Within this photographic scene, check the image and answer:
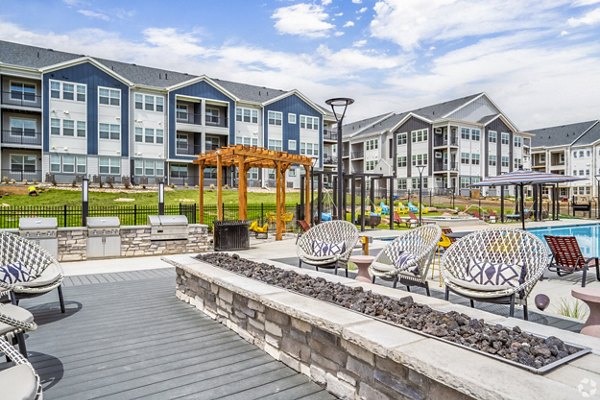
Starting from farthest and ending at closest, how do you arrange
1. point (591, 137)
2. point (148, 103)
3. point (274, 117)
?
point (591, 137) < point (274, 117) < point (148, 103)

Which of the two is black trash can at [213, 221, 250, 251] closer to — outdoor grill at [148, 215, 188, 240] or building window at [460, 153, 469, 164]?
outdoor grill at [148, 215, 188, 240]

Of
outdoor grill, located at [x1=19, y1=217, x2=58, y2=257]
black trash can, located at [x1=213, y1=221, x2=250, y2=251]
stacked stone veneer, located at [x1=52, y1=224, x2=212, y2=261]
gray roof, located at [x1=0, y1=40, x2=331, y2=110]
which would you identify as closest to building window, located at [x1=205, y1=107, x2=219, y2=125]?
gray roof, located at [x1=0, y1=40, x2=331, y2=110]

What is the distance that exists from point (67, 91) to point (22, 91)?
9.32 ft

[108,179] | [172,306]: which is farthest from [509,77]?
[108,179]

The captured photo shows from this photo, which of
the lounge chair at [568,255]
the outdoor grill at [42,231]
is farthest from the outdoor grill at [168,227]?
the lounge chair at [568,255]

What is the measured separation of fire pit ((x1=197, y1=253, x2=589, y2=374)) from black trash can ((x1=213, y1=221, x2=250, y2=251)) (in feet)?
21.6

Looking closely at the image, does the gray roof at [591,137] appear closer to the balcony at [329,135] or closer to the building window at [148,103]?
the balcony at [329,135]

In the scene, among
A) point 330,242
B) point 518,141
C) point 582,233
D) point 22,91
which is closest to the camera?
point 330,242

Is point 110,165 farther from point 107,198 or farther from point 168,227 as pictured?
point 168,227

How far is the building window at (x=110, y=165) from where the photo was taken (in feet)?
93.3

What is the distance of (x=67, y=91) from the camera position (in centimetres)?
2744

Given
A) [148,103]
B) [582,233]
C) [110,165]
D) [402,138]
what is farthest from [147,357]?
[402,138]

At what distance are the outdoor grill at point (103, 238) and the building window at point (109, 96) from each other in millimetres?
21754

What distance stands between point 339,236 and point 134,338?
3741mm
